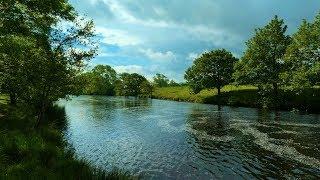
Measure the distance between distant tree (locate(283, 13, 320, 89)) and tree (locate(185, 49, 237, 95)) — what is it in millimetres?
36394

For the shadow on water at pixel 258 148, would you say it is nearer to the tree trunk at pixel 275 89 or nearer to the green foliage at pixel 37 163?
the green foliage at pixel 37 163

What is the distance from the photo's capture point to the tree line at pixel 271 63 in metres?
70.1

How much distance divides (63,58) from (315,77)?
5052cm

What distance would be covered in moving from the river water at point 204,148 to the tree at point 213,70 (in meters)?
58.8

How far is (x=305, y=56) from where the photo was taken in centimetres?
A: 7206

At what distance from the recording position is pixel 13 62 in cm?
3272

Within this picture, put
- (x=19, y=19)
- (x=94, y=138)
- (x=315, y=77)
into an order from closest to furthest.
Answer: (x=19, y=19)
(x=94, y=138)
(x=315, y=77)

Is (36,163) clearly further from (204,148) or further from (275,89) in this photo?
(275,89)

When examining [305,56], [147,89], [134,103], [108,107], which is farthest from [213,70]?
[147,89]

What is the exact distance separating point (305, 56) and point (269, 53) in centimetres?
1573

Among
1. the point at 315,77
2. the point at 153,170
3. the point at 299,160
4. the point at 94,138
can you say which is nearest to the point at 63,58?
the point at 94,138

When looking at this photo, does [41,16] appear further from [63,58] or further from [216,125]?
[216,125]

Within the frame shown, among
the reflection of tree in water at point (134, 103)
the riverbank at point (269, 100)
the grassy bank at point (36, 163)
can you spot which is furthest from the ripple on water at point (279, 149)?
the reflection of tree in water at point (134, 103)

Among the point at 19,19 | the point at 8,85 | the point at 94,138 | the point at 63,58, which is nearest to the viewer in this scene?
the point at 19,19
